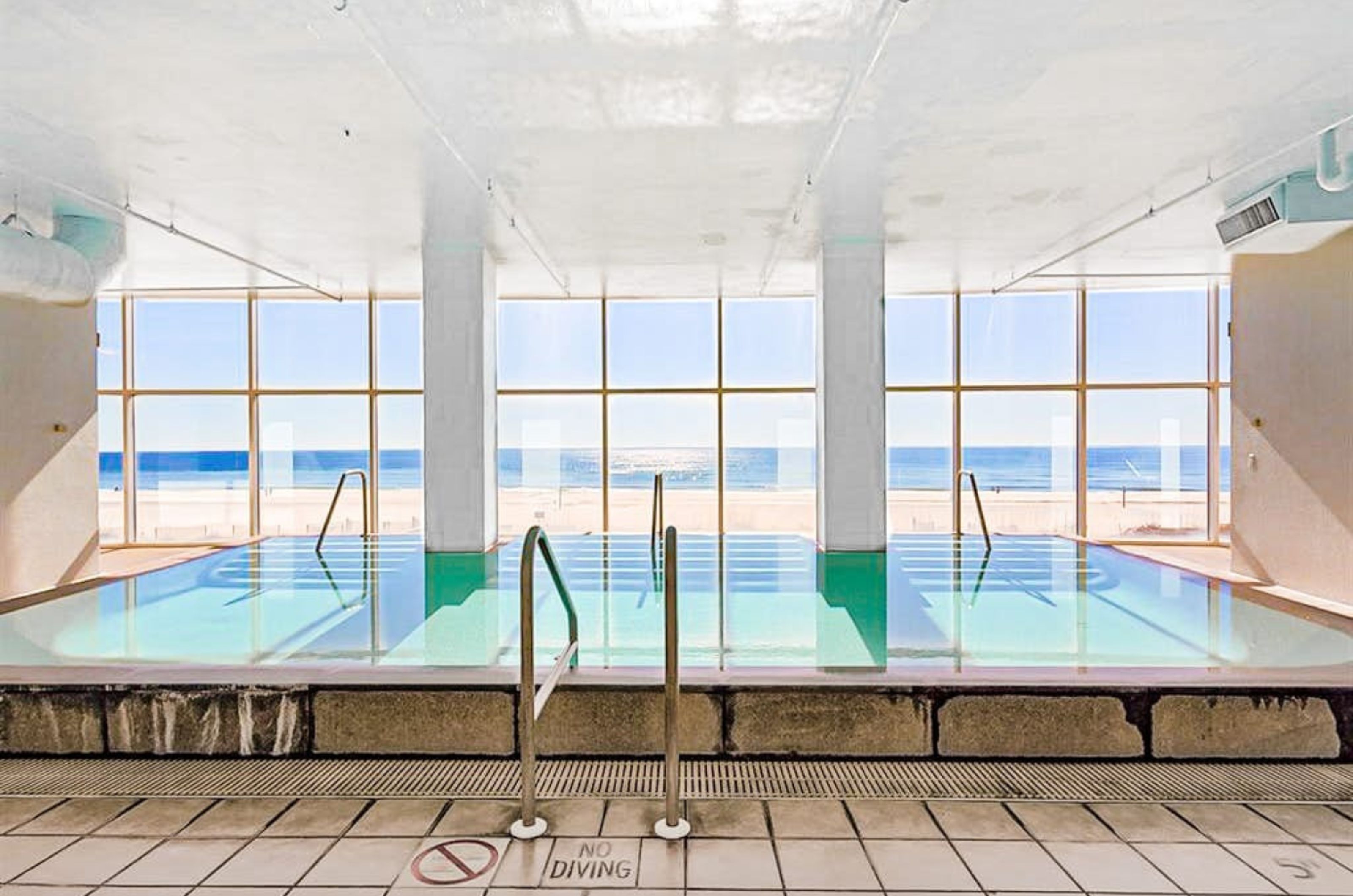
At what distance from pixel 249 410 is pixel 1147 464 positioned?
95.7ft

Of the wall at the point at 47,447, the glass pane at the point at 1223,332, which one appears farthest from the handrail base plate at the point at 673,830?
the glass pane at the point at 1223,332

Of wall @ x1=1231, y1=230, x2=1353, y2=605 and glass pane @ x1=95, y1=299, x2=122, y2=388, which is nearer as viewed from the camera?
wall @ x1=1231, y1=230, x2=1353, y2=605

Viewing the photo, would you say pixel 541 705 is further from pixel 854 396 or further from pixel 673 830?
pixel 854 396

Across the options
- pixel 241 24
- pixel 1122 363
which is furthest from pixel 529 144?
pixel 1122 363

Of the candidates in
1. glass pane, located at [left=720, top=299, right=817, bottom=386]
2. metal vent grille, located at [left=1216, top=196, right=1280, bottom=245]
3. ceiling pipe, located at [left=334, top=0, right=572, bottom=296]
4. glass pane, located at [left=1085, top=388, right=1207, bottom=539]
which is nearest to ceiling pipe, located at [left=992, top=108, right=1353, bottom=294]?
metal vent grille, located at [left=1216, top=196, right=1280, bottom=245]

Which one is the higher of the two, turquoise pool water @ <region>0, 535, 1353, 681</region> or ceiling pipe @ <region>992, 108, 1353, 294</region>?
ceiling pipe @ <region>992, 108, 1353, 294</region>

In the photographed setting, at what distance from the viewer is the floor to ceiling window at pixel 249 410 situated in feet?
31.8

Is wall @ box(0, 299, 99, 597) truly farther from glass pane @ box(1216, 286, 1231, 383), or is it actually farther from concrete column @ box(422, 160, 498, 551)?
glass pane @ box(1216, 286, 1231, 383)

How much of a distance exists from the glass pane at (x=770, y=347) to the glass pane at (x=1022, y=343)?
16.0 ft

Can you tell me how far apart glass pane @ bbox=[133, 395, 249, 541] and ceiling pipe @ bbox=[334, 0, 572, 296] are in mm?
11119

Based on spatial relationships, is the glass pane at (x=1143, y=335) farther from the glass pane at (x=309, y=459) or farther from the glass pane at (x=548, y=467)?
the glass pane at (x=309, y=459)

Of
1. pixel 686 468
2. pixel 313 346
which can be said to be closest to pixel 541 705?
pixel 313 346

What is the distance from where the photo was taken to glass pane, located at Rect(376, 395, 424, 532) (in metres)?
19.4

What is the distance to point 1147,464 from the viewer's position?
94.5 ft
